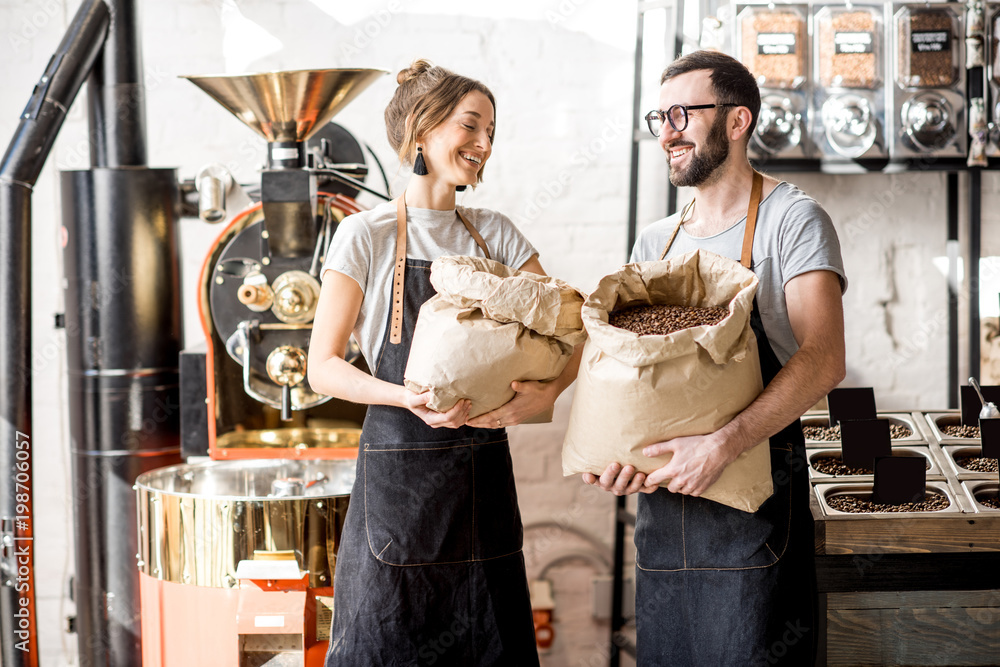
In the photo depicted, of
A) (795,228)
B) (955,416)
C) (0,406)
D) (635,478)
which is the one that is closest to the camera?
(635,478)

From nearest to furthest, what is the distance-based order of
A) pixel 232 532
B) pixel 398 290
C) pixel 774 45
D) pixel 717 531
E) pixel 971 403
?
pixel 717 531 < pixel 398 290 < pixel 232 532 < pixel 971 403 < pixel 774 45

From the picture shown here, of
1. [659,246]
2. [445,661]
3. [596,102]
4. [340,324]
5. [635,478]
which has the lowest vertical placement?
[445,661]

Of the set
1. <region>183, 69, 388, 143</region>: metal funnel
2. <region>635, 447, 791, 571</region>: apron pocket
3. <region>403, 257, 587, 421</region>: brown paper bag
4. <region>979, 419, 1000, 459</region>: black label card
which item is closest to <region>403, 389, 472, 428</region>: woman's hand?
<region>403, 257, 587, 421</region>: brown paper bag

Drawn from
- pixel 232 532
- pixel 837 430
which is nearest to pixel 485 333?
pixel 232 532

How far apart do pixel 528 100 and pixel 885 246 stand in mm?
1210

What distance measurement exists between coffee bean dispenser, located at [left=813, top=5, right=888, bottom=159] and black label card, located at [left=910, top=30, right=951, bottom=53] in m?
0.08

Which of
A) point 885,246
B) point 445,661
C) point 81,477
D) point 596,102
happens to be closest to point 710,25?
point 596,102

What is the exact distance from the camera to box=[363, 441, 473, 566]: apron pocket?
1.48 metres

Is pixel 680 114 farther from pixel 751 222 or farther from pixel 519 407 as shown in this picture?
pixel 519 407

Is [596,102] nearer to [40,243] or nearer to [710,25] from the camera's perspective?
[710,25]

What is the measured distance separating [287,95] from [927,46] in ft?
5.48

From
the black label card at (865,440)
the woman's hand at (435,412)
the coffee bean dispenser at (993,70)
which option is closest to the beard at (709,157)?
the woman's hand at (435,412)

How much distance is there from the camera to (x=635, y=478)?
129 cm

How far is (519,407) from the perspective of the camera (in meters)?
1.35
